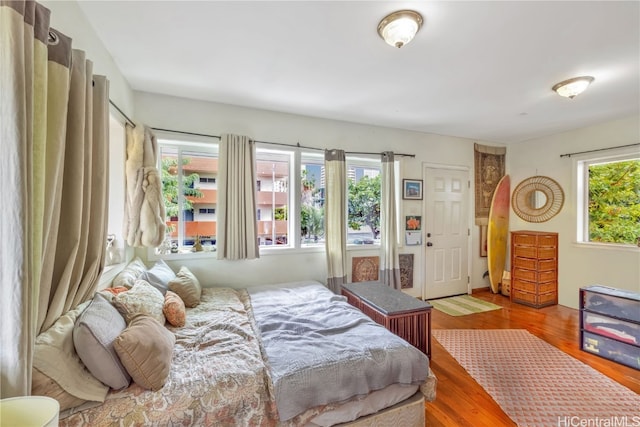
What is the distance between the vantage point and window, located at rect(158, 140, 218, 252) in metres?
2.84

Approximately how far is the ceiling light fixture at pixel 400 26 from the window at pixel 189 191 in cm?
205

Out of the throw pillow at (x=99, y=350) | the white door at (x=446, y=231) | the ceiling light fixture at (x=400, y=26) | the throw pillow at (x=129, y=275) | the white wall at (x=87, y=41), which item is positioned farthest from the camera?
the white door at (x=446, y=231)

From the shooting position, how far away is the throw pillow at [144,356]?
1194 mm

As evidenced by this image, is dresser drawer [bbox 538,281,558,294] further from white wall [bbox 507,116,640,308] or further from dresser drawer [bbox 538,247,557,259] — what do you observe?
dresser drawer [bbox 538,247,557,259]

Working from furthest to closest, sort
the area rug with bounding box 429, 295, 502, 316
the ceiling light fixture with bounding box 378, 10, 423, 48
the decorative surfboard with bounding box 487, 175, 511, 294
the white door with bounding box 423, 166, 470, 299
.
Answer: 1. the decorative surfboard with bounding box 487, 175, 511, 294
2. the white door with bounding box 423, 166, 470, 299
3. the area rug with bounding box 429, 295, 502, 316
4. the ceiling light fixture with bounding box 378, 10, 423, 48

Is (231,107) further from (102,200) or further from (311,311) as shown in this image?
(311,311)

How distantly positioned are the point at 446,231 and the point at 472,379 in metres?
2.38

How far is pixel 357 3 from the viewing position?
147 cm

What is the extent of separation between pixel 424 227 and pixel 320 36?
2989 millimetres

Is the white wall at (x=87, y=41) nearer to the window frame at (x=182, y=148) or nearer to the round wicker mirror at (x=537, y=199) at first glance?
the window frame at (x=182, y=148)

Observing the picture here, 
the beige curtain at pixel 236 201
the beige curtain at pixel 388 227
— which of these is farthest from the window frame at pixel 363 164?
the beige curtain at pixel 236 201

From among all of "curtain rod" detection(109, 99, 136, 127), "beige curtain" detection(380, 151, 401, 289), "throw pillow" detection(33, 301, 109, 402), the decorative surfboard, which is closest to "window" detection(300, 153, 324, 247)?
"beige curtain" detection(380, 151, 401, 289)

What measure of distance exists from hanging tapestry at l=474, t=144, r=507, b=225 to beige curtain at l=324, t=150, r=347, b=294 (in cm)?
247

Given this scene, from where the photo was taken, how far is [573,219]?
3611 millimetres
